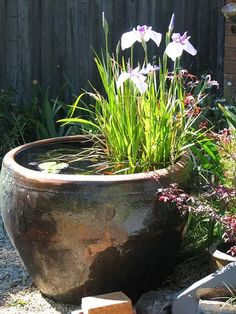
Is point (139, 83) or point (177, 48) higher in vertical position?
point (177, 48)

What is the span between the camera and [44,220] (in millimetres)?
3410

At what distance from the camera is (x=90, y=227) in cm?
335

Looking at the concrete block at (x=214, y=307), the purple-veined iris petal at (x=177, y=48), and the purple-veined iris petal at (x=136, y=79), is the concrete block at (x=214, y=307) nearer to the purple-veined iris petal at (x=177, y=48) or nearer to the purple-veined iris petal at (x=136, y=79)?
the purple-veined iris petal at (x=136, y=79)

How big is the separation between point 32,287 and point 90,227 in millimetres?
847

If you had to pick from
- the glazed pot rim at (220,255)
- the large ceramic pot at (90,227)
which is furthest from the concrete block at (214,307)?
the large ceramic pot at (90,227)

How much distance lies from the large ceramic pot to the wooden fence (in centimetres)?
362

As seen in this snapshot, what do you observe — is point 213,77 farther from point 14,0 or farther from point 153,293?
point 153,293

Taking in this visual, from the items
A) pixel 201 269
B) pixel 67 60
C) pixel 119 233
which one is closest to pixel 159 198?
pixel 119 233

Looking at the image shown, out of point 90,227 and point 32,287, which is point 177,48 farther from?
point 32,287

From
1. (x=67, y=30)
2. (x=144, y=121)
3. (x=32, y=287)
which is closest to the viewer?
(x=144, y=121)

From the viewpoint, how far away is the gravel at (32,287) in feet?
12.2

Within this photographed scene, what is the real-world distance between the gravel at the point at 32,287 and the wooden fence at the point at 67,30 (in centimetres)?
318

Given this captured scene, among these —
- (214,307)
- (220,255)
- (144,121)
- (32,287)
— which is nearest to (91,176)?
(144,121)

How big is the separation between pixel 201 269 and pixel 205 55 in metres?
3.92
